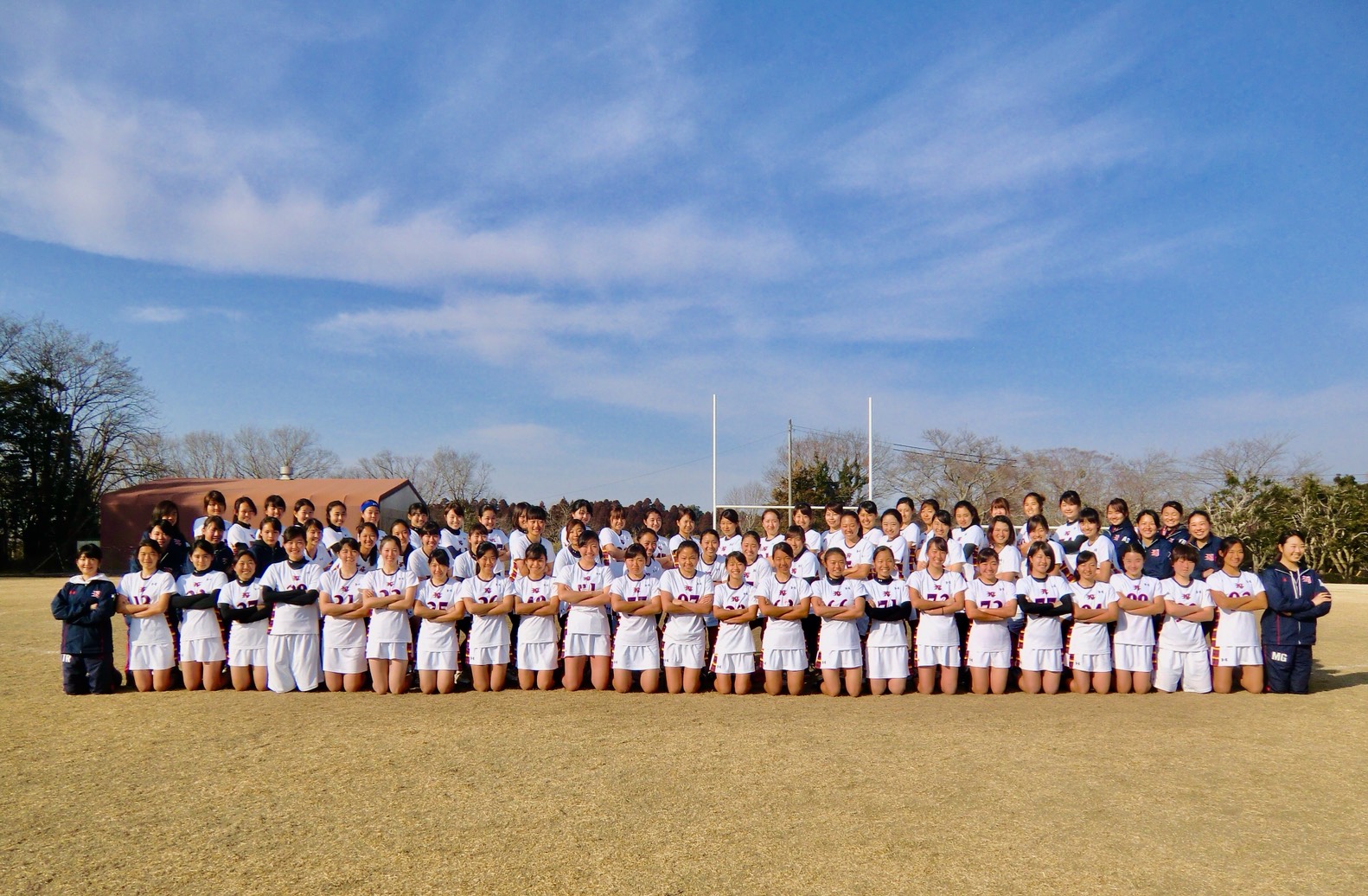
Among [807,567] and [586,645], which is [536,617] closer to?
[586,645]

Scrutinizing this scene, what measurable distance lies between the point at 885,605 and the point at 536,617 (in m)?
3.29

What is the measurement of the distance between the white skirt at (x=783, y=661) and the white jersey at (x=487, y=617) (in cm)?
247

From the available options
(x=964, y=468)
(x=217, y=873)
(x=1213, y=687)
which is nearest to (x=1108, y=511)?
Answer: (x=1213, y=687)

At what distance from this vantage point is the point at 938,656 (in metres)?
7.98

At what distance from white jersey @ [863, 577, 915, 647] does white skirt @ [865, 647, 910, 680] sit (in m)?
0.05

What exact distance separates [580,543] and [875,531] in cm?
348

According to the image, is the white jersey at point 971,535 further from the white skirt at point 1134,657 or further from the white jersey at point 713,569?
the white jersey at point 713,569

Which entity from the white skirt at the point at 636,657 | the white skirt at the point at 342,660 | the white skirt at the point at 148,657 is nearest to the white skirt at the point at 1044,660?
the white skirt at the point at 636,657

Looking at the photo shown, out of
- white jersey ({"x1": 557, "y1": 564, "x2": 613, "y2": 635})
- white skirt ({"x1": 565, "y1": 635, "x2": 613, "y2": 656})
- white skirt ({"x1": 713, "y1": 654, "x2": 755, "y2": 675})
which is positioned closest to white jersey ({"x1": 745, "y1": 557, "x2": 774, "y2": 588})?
white skirt ({"x1": 713, "y1": 654, "x2": 755, "y2": 675})

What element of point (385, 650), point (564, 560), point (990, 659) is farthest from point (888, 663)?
point (385, 650)

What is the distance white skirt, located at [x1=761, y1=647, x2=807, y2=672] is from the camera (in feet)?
25.9

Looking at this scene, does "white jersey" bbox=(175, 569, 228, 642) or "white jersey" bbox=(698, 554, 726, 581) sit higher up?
"white jersey" bbox=(698, 554, 726, 581)

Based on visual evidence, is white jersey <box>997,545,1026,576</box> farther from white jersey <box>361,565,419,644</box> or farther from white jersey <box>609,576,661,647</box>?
white jersey <box>361,565,419,644</box>

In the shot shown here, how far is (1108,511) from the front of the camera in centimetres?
902
